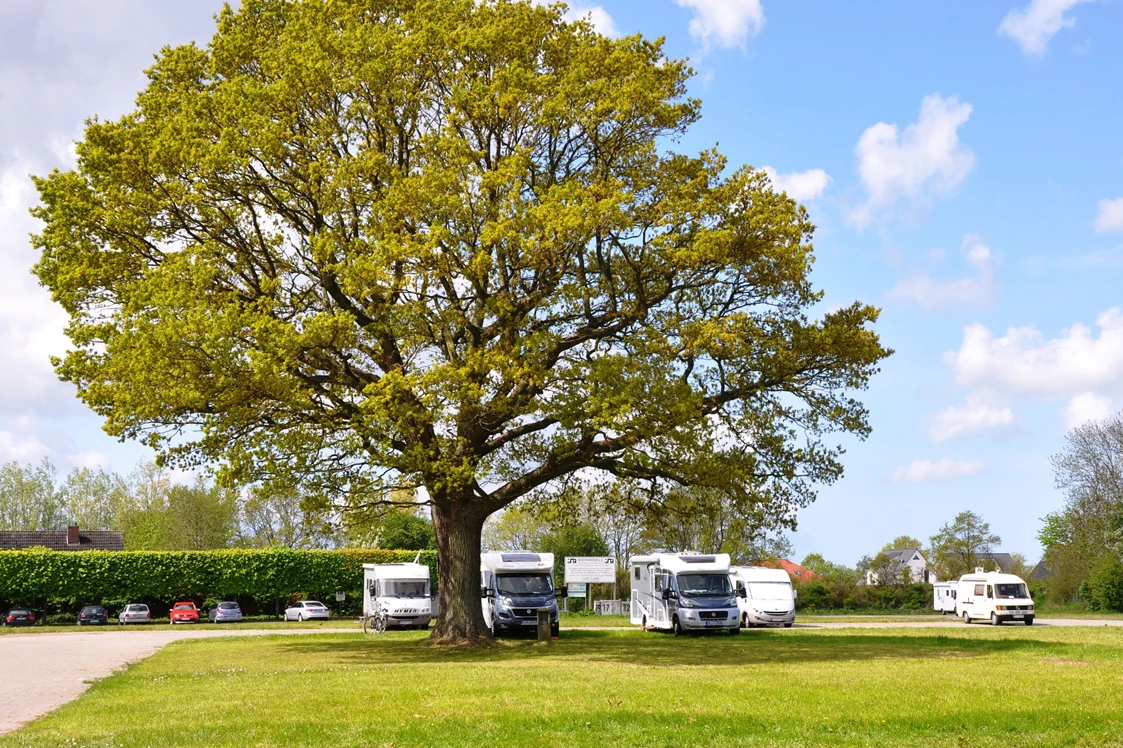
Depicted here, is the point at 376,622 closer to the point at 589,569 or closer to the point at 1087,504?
the point at 589,569

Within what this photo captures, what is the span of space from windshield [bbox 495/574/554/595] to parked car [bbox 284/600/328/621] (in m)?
21.0

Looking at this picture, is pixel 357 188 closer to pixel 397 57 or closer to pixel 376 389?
pixel 397 57

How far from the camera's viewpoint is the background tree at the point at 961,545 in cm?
8988

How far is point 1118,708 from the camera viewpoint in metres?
14.0

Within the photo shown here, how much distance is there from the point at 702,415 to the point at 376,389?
7.73 m

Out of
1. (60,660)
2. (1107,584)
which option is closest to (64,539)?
(60,660)

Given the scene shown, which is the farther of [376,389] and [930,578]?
[930,578]

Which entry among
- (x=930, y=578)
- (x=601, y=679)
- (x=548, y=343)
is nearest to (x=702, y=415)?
(x=548, y=343)

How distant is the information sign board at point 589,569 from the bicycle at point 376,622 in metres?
9.81

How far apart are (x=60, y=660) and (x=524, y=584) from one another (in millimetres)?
14676

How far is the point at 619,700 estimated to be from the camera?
14.9 meters

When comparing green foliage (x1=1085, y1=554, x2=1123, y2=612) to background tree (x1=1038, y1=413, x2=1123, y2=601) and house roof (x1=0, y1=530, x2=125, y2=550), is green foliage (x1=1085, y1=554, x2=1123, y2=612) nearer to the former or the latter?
background tree (x1=1038, y1=413, x2=1123, y2=601)

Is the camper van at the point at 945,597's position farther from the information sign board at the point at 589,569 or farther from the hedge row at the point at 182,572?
the hedge row at the point at 182,572

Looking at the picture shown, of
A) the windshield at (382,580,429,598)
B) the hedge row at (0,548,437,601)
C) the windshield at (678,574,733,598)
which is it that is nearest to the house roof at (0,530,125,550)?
the hedge row at (0,548,437,601)
